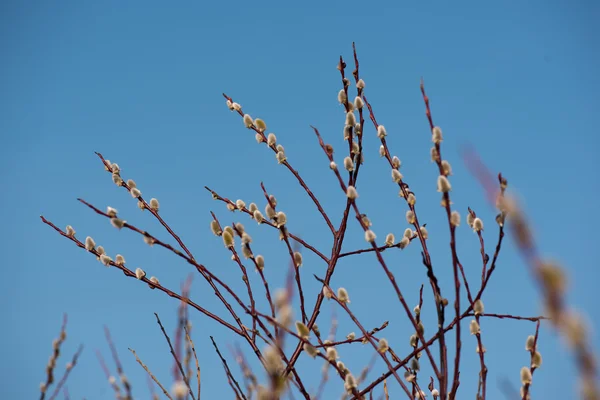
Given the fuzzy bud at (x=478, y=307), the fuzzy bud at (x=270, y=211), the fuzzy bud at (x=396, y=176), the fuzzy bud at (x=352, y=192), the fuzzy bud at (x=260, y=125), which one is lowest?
the fuzzy bud at (x=478, y=307)

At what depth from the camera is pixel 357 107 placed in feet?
7.62

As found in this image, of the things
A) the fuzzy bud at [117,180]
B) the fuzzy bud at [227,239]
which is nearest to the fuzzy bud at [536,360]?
the fuzzy bud at [227,239]

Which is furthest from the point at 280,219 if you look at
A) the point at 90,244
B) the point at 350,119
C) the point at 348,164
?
the point at 90,244

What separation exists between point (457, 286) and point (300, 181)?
1.13 metres

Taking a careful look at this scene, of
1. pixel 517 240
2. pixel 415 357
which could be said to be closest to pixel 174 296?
pixel 415 357

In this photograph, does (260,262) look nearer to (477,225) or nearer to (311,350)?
(311,350)

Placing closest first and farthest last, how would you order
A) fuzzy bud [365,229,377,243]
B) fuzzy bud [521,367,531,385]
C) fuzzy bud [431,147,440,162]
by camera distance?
fuzzy bud [521,367,531,385] < fuzzy bud [431,147,440,162] < fuzzy bud [365,229,377,243]

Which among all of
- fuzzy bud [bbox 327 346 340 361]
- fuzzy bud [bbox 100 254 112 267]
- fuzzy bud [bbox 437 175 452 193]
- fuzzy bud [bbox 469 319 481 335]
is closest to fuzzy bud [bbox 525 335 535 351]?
fuzzy bud [bbox 469 319 481 335]

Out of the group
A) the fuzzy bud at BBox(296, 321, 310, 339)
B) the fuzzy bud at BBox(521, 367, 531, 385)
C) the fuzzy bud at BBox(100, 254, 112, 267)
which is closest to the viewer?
the fuzzy bud at BBox(521, 367, 531, 385)

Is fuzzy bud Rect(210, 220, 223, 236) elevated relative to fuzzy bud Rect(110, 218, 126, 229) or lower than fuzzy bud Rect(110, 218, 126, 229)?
elevated

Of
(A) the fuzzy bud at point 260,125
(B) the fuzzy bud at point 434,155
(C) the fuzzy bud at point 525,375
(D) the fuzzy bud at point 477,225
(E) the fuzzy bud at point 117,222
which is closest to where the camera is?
(C) the fuzzy bud at point 525,375

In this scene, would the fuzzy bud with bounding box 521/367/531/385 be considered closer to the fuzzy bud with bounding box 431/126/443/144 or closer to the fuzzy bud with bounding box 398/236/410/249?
the fuzzy bud with bounding box 431/126/443/144

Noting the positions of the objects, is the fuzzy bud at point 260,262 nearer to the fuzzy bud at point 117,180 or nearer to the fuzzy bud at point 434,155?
the fuzzy bud at point 434,155

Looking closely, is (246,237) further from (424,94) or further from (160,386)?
(424,94)
